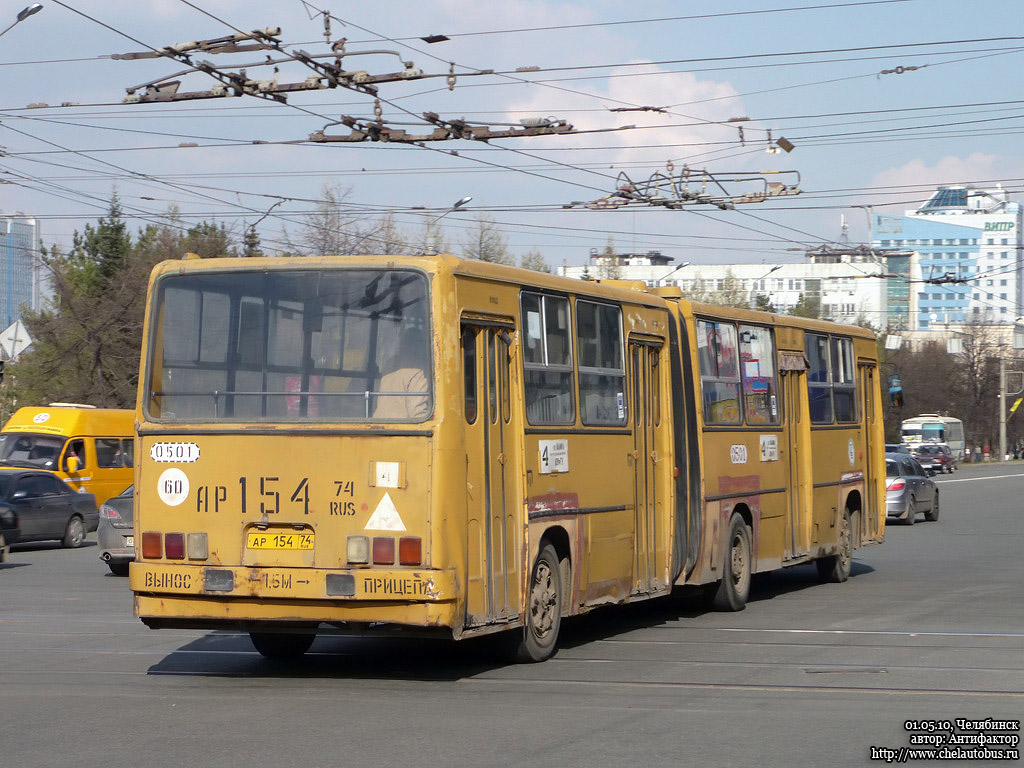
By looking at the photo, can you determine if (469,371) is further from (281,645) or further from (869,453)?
(869,453)

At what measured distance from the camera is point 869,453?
20.1m

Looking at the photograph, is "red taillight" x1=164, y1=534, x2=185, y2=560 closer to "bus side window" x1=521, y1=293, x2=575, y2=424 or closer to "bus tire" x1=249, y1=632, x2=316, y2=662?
"bus tire" x1=249, y1=632, x2=316, y2=662

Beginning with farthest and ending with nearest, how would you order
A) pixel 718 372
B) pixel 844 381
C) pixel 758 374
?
pixel 844 381 < pixel 758 374 < pixel 718 372

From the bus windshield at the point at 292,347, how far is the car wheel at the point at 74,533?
17.4 meters

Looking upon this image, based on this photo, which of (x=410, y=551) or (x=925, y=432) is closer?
(x=410, y=551)

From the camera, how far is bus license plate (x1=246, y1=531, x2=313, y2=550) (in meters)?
9.77

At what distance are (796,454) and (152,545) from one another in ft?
30.6

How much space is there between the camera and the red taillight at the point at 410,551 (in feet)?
31.2

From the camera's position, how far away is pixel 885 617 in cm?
1437

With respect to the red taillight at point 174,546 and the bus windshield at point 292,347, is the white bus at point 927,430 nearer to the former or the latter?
the bus windshield at point 292,347

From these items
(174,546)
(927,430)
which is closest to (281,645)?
(174,546)

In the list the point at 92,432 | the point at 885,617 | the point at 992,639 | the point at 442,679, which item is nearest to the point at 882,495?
the point at 885,617

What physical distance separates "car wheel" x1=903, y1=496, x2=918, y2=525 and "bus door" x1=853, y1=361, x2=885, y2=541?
13859 millimetres

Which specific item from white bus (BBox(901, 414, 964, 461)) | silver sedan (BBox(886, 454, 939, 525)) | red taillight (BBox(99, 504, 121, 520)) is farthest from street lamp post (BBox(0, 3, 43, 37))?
white bus (BBox(901, 414, 964, 461))
